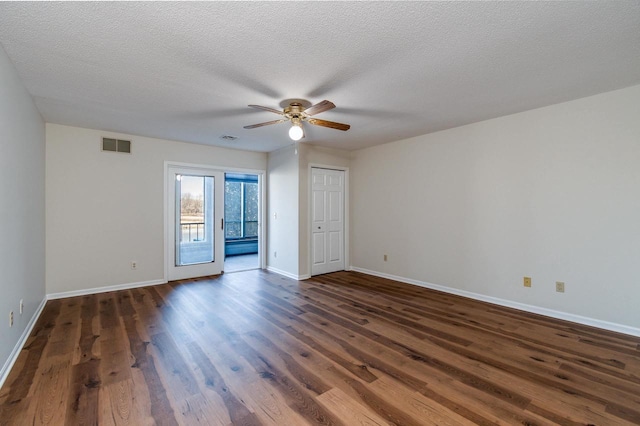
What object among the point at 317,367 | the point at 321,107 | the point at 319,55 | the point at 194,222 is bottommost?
the point at 317,367

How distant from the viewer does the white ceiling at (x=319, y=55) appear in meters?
1.77

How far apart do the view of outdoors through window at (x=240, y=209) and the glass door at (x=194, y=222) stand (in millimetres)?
2989

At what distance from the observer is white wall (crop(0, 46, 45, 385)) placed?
Answer: 2162 millimetres

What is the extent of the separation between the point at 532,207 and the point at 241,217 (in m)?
7.36

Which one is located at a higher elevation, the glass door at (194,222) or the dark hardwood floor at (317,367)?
the glass door at (194,222)

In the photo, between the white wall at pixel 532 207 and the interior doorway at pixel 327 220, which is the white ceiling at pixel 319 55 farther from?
the interior doorway at pixel 327 220

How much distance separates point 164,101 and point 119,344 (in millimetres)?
2495

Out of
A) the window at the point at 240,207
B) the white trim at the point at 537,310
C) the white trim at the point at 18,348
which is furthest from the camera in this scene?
the window at the point at 240,207

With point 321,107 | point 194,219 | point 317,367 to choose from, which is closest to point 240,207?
point 194,219

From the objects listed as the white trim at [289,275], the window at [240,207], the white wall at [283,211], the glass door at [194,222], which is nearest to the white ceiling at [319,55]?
the glass door at [194,222]

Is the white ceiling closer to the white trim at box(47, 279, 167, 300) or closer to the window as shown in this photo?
Result: the white trim at box(47, 279, 167, 300)

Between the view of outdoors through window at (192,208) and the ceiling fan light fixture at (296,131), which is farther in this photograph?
the view of outdoors through window at (192,208)

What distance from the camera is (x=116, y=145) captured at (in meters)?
4.45

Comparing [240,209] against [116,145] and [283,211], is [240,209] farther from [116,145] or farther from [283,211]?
[116,145]
